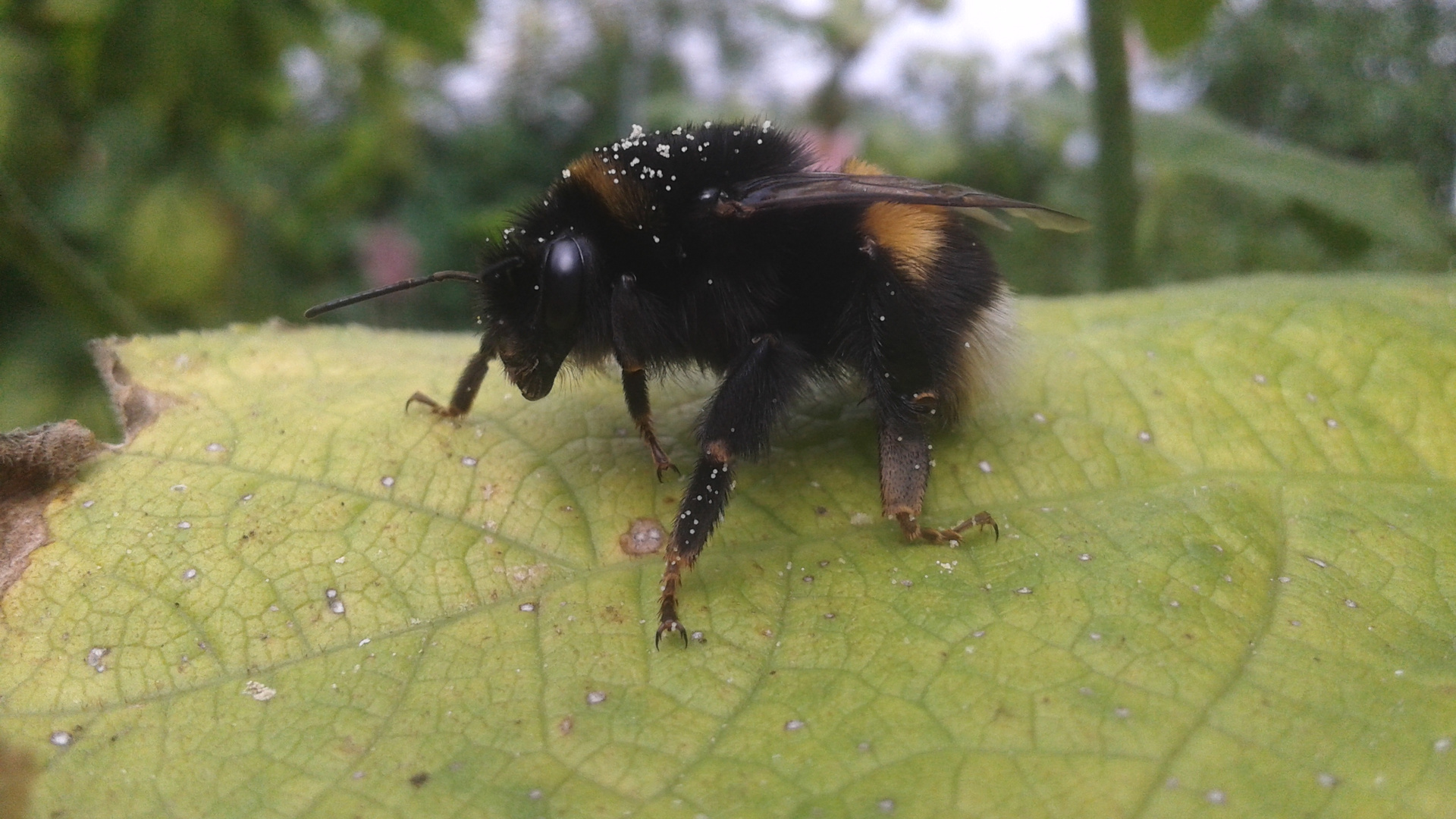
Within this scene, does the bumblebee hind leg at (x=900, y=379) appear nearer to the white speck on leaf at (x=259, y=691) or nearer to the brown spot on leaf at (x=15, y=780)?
the white speck on leaf at (x=259, y=691)

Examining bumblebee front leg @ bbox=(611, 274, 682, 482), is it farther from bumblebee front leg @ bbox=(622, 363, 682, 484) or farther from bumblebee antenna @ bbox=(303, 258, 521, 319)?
bumblebee antenna @ bbox=(303, 258, 521, 319)

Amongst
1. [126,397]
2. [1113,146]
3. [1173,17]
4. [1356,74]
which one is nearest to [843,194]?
[126,397]

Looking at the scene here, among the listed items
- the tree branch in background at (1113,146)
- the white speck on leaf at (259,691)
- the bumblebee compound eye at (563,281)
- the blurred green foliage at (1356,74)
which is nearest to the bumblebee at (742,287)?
the bumblebee compound eye at (563,281)

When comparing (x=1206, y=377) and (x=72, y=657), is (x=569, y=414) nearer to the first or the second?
(x=72, y=657)

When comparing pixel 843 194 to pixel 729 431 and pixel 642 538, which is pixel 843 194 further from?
pixel 642 538

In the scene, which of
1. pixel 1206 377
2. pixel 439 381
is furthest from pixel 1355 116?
pixel 439 381

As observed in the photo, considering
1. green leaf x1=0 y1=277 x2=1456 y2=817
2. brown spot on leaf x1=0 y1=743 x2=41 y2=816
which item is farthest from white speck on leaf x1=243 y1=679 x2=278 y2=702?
brown spot on leaf x1=0 y1=743 x2=41 y2=816
